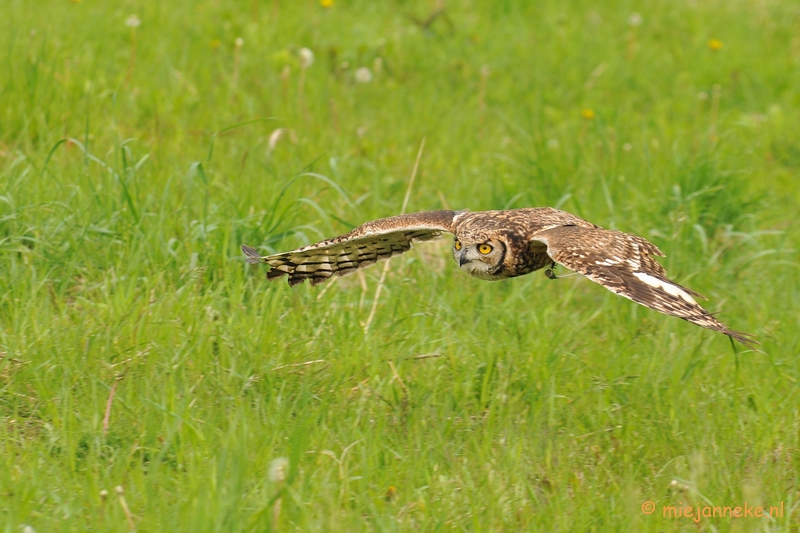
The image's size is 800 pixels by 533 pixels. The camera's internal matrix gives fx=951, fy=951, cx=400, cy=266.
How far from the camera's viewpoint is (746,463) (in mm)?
4258

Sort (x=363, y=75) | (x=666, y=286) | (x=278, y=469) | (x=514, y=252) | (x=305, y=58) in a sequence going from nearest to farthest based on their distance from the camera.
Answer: (x=278, y=469), (x=666, y=286), (x=514, y=252), (x=305, y=58), (x=363, y=75)

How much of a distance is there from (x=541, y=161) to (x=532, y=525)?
3563 millimetres

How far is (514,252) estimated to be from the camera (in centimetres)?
442

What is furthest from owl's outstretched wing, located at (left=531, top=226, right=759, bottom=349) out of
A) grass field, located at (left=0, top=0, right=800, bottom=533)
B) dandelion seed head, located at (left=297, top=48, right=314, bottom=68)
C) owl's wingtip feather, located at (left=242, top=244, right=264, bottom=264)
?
dandelion seed head, located at (left=297, top=48, right=314, bottom=68)

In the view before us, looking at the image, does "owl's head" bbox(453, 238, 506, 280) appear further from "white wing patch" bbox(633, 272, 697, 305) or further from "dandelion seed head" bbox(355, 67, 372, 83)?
"dandelion seed head" bbox(355, 67, 372, 83)

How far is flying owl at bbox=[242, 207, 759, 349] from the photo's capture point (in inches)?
143

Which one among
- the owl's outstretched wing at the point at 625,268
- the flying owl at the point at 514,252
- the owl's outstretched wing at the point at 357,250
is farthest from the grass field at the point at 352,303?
the owl's outstretched wing at the point at 625,268

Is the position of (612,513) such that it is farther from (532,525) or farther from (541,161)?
(541,161)

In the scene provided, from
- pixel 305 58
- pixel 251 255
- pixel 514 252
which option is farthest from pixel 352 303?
pixel 305 58

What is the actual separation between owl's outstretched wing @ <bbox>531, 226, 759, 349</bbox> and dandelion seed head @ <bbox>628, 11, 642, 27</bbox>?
5.81 m

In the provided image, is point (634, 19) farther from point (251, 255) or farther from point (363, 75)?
point (251, 255)

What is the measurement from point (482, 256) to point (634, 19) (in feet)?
19.7

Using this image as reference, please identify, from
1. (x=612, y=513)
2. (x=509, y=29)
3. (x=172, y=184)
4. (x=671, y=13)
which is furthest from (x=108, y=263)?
(x=671, y=13)

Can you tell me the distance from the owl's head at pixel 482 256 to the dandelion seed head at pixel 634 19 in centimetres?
593
